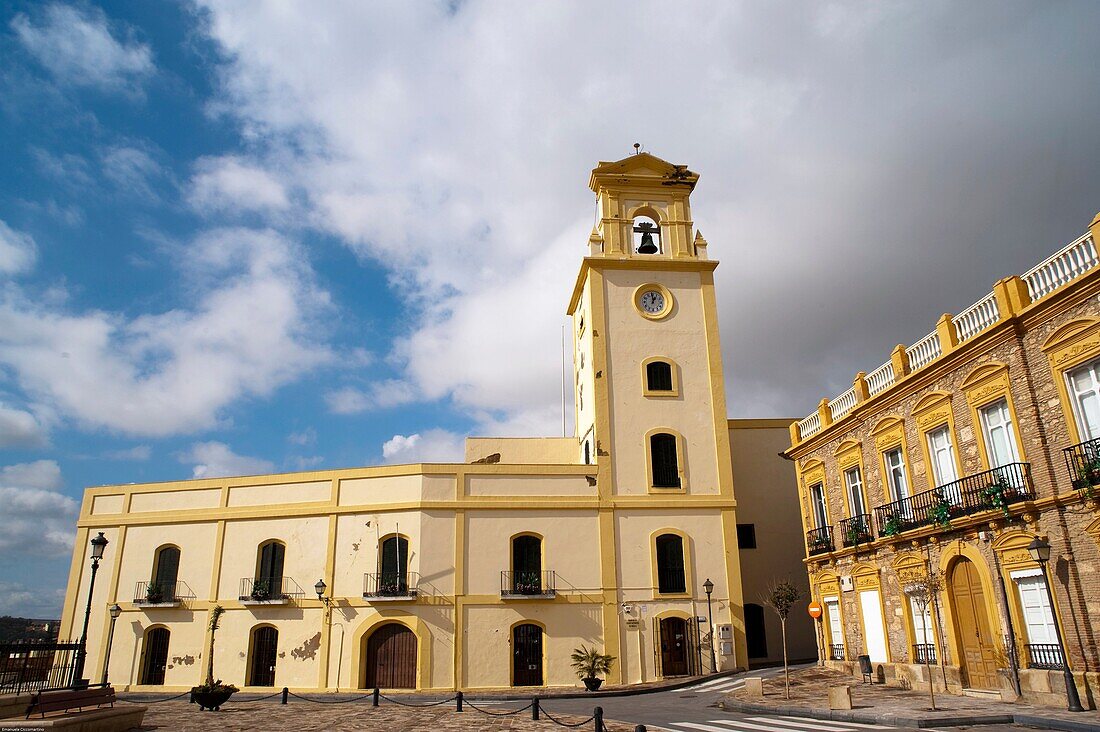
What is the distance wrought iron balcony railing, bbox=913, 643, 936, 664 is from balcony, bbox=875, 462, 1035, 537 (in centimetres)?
290

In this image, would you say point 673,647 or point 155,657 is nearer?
point 673,647

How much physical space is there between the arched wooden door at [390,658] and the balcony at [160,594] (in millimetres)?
7808

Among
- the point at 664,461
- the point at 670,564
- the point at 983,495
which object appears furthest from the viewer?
the point at 664,461

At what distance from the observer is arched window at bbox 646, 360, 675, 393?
3052 cm

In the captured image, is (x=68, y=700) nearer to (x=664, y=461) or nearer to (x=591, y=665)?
(x=591, y=665)

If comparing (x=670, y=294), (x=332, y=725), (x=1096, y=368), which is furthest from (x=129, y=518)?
(x=1096, y=368)

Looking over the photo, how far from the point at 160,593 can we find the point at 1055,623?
94.5 feet

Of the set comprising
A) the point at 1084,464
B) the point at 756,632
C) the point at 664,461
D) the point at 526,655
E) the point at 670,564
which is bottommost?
the point at 526,655

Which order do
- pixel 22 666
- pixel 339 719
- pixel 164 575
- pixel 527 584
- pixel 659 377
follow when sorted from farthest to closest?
pixel 659 377
pixel 164 575
pixel 527 584
pixel 339 719
pixel 22 666

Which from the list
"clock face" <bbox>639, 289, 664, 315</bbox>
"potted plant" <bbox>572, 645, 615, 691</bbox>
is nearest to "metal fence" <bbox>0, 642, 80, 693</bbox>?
"potted plant" <bbox>572, 645, 615, 691</bbox>

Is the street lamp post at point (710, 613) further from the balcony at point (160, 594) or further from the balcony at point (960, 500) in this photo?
the balcony at point (160, 594)

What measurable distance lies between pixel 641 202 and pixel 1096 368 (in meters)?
20.2

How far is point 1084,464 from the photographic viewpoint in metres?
14.8

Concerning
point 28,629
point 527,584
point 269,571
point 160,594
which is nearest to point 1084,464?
point 527,584
